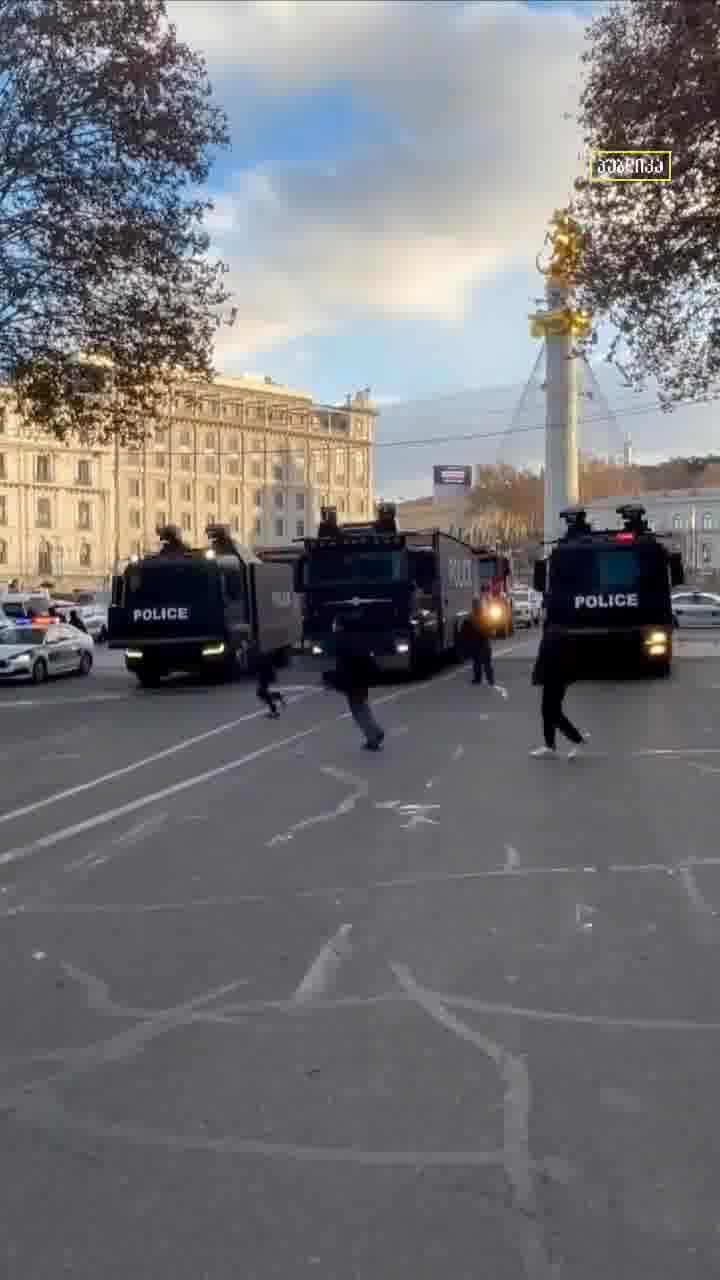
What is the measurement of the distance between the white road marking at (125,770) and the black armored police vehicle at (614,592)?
8632 millimetres

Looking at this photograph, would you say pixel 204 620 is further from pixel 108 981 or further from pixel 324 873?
pixel 108 981

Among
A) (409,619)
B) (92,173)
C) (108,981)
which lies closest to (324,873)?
(108,981)

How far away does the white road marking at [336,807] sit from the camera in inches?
421

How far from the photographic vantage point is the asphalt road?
3.95 m

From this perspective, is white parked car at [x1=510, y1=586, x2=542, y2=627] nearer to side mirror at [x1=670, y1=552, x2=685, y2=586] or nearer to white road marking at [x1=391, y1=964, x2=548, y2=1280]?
side mirror at [x1=670, y1=552, x2=685, y2=586]

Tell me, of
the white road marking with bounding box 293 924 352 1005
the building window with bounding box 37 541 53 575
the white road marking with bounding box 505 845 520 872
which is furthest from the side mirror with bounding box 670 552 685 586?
the building window with bounding box 37 541 53 575

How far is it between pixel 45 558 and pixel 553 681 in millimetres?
93244

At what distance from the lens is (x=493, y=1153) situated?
4.44 metres

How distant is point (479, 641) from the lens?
26734 mm

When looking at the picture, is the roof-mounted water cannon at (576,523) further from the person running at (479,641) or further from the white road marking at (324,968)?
the white road marking at (324,968)

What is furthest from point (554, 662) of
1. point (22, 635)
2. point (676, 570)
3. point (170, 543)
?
point (22, 635)

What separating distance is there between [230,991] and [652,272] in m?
24.3

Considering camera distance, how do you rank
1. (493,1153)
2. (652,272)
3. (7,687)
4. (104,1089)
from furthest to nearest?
(7,687) → (652,272) → (104,1089) → (493,1153)

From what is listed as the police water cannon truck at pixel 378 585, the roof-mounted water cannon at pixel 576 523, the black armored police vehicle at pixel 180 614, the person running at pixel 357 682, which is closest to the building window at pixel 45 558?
the black armored police vehicle at pixel 180 614
